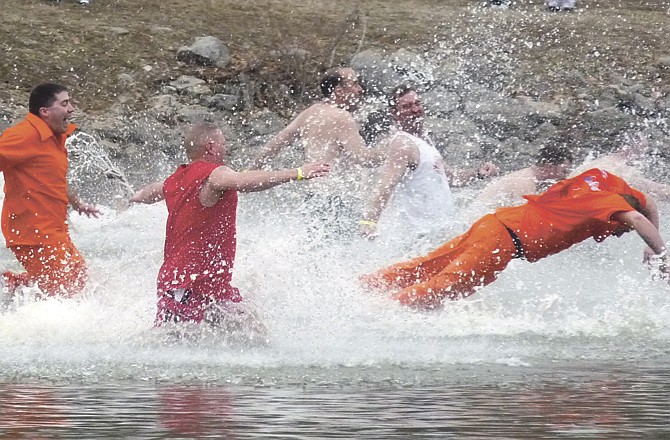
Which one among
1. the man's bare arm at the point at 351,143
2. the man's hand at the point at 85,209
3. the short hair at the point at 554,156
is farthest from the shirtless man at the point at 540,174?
the man's hand at the point at 85,209

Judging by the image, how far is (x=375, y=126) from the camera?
67.3 feet

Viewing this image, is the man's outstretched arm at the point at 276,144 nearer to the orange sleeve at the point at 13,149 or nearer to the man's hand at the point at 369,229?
the man's hand at the point at 369,229

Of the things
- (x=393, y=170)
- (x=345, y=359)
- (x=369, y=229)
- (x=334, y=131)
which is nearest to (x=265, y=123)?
(x=334, y=131)

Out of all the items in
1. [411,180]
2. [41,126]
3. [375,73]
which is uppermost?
[375,73]

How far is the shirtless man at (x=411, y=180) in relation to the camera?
12609 millimetres

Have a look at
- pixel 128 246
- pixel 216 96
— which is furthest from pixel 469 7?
pixel 128 246

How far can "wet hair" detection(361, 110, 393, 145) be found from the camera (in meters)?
19.3

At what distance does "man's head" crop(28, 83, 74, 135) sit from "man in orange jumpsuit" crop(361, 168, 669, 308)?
2473 millimetres

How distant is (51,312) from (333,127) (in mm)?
3207

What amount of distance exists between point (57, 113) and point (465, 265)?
9.24ft

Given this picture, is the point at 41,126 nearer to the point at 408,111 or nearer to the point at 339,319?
the point at 339,319

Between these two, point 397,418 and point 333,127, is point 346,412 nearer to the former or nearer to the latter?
point 397,418

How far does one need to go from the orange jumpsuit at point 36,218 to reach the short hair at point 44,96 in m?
0.07

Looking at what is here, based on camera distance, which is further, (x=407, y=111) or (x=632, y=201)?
(x=407, y=111)
